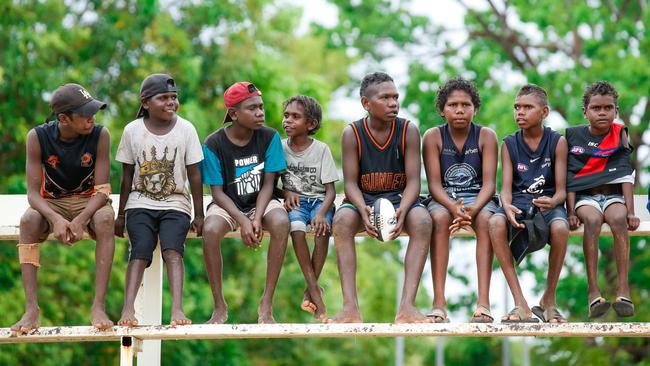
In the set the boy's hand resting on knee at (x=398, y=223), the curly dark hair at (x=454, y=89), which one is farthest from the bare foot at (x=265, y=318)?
the curly dark hair at (x=454, y=89)

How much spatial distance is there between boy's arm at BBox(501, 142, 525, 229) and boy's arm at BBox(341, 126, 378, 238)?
906mm

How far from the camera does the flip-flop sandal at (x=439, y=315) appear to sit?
24.3 ft

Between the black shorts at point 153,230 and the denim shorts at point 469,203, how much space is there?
1.64 meters

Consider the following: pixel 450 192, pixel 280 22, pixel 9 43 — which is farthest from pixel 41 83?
pixel 450 192

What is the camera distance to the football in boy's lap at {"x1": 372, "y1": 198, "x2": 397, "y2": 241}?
24.8ft

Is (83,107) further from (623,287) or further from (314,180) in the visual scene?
(623,287)

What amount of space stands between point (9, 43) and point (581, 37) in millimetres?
9336

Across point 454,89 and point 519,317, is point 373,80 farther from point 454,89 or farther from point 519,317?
point 519,317

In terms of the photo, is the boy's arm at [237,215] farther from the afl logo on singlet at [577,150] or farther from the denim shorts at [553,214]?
the afl logo on singlet at [577,150]

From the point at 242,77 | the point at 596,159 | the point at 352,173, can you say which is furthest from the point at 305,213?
the point at 242,77

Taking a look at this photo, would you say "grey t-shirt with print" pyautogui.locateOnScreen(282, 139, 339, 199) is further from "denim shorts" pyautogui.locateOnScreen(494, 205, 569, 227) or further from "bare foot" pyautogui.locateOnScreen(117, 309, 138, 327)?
"bare foot" pyautogui.locateOnScreen(117, 309, 138, 327)

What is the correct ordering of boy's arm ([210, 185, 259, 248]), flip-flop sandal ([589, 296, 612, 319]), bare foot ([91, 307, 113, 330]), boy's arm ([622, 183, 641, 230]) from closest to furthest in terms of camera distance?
1. bare foot ([91, 307, 113, 330])
2. flip-flop sandal ([589, 296, 612, 319])
3. boy's arm ([210, 185, 259, 248])
4. boy's arm ([622, 183, 641, 230])

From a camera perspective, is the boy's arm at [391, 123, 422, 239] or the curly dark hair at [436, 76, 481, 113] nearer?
the boy's arm at [391, 123, 422, 239]

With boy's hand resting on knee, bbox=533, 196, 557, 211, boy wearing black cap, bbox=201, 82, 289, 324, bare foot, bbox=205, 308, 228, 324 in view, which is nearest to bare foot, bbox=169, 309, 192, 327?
bare foot, bbox=205, 308, 228, 324
